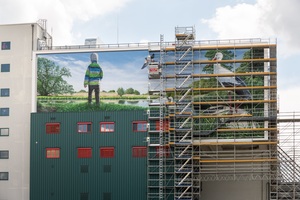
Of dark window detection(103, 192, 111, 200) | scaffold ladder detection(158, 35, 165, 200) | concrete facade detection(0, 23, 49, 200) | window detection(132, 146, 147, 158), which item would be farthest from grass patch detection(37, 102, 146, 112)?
dark window detection(103, 192, 111, 200)

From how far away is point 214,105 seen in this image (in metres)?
52.0

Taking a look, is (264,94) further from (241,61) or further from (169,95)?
(169,95)

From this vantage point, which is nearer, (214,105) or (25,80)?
(214,105)

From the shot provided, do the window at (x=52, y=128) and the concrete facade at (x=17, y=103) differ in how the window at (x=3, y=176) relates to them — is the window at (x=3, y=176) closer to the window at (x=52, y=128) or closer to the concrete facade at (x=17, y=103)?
the concrete facade at (x=17, y=103)

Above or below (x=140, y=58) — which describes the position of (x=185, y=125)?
below

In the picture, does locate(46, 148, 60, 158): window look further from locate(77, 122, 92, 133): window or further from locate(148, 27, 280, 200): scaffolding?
locate(148, 27, 280, 200): scaffolding

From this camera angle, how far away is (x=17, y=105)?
2226 inches

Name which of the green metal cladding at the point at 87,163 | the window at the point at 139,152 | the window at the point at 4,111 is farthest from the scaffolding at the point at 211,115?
the window at the point at 4,111

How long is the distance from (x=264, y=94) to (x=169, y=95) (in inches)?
357

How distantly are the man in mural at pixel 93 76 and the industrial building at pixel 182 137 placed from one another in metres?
2.04

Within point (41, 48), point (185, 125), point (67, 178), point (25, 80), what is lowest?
point (67, 178)

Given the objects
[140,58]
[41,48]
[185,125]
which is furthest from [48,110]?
[185,125]

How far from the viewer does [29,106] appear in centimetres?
5628

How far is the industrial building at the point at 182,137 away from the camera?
5100cm
